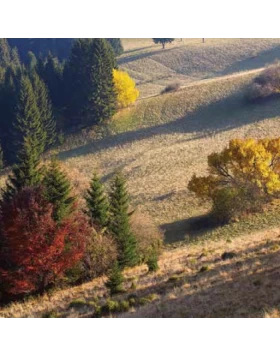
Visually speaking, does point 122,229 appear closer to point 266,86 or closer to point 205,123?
point 205,123

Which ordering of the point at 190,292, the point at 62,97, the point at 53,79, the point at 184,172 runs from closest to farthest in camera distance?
1. the point at 190,292
2. the point at 184,172
3. the point at 62,97
4. the point at 53,79

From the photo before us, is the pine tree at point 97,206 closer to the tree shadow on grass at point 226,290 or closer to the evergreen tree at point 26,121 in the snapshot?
the tree shadow on grass at point 226,290

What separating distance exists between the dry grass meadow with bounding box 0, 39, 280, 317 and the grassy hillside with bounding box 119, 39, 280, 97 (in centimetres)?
24

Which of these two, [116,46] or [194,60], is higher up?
[116,46]

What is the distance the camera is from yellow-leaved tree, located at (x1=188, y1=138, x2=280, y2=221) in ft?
111

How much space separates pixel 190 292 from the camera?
14.5 meters

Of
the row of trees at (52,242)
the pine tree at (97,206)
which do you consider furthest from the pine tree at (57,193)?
the pine tree at (97,206)

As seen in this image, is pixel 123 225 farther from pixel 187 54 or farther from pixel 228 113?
pixel 187 54

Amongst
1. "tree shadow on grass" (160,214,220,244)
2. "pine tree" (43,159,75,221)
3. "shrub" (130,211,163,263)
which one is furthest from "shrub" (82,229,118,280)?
"tree shadow on grass" (160,214,220,244)

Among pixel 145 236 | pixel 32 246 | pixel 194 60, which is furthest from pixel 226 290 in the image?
pixel 194 60

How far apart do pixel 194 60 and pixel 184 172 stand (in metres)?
53.7

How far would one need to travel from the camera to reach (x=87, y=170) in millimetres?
51375

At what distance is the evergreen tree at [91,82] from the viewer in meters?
61.4

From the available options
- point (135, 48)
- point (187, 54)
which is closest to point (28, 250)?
point (187, 54)
